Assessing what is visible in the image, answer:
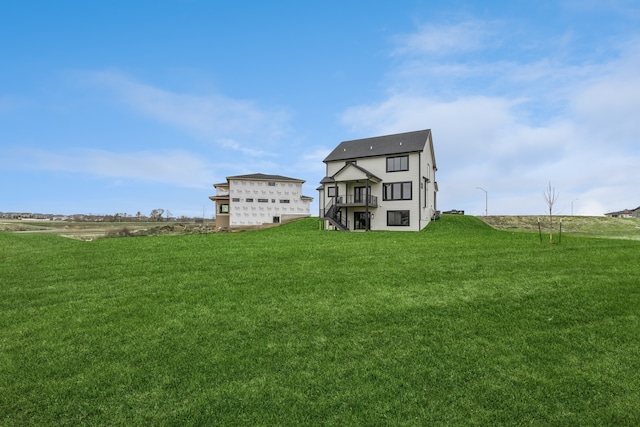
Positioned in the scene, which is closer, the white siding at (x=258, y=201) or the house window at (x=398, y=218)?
the house window at (x=398, y=218)

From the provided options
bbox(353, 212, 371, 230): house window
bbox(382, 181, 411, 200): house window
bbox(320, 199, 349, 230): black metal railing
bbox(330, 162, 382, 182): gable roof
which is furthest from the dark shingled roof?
bbox(353, 212, 371, 230): house window

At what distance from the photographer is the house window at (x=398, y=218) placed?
90.8 ft

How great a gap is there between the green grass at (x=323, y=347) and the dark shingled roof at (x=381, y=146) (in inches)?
772

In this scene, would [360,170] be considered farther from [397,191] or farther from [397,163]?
[397,191]

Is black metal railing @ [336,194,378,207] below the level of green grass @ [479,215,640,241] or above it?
above

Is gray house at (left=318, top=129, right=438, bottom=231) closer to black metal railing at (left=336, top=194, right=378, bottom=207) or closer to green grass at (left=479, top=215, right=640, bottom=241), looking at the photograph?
black metal railing at (left=336, top=194, right=378, bottom=207)

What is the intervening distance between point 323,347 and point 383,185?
25.1 m

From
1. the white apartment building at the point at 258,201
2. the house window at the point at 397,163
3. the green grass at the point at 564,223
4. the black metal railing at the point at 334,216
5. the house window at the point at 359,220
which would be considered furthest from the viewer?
the white apartment building at the point at 258,201

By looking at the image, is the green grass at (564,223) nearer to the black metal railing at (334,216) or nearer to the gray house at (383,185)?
the gray house at (383,185)

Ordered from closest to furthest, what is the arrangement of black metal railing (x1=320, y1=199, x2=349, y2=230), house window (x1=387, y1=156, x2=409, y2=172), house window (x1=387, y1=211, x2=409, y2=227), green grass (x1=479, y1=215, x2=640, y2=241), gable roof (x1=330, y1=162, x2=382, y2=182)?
house window (x1=387, y1=211, x2=409, y2=227) → house window (x1=387, y1=156, x2=409, y2=172) → gable roof (x1=330, y1=162, x2=382, y2=182) → black metal railing (x1=320, y1=199, x2=349, y2=230) → green grass (x1=479, y1=215, x2=640, y2=241)

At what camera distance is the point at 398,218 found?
28.1m

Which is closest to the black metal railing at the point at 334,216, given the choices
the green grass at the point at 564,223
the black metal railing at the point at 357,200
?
the black metal railing at the point at 357,200

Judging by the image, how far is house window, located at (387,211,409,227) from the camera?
27664mm

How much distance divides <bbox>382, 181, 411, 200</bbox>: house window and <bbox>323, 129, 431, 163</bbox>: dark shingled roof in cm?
279
